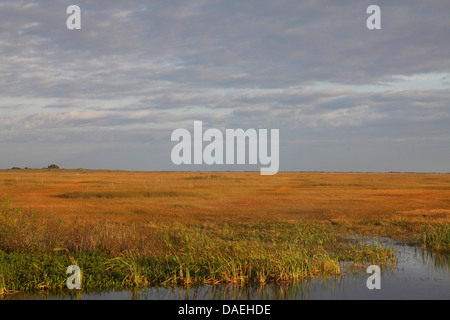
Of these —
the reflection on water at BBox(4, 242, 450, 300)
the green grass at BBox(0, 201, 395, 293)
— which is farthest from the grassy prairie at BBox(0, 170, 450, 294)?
the reflection on water at BBox(4, 242, 450, 300)

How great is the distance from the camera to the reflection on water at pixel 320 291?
12500 mm

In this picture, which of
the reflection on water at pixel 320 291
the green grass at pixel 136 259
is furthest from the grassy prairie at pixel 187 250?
the reflection on water at pixel 320 291

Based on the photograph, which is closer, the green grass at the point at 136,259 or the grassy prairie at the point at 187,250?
the green grass at the point at 136,259

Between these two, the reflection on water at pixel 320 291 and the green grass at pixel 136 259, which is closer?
the reflection on water at pixel 320 291

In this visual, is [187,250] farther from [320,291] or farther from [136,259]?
[320,291]

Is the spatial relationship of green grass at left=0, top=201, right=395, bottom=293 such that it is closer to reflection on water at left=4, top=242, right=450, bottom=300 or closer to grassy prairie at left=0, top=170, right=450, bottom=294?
grassy prairie at left=0, top=170, right=450, bottom=294

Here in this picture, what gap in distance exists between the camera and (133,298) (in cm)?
1228

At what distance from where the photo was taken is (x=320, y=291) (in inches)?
518

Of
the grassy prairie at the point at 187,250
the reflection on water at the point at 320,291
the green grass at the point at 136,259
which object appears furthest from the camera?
the grassy prairie at the point at 187,250

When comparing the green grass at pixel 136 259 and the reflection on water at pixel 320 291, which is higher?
the green grass at pixel 136 259

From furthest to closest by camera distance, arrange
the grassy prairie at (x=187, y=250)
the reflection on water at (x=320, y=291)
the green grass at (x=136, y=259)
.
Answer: the grassy prairie at (x=187, y=250) → the green grass at (x=136, y=259) → the reflection on water at (x=320, y=291)

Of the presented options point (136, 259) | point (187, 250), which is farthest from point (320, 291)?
point (136, 259)

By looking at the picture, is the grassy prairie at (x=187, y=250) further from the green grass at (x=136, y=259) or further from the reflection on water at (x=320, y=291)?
the reflection on water at (x=320, y=291)
